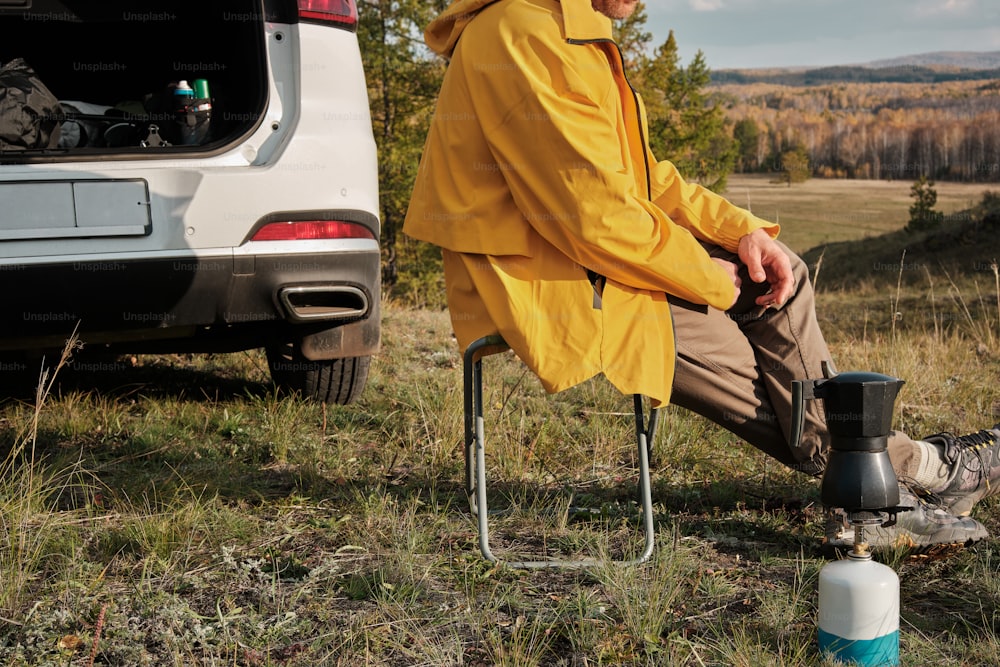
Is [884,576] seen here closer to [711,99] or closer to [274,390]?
[274,390]

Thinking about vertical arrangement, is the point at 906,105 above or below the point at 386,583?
above

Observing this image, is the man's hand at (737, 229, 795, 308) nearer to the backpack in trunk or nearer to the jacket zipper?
the jacket zipper

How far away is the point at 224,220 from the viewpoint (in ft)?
9.13

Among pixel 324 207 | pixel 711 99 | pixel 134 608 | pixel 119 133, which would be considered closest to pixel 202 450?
pixel 324 207

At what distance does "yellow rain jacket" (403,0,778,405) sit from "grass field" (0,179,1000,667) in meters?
0.53

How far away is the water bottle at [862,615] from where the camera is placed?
1729 millimetres

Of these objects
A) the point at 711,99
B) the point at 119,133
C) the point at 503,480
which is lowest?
the point at 503,480

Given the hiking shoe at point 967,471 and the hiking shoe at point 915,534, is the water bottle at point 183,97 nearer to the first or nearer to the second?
the hiking shoe at point 915,534

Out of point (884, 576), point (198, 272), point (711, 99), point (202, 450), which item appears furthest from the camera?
point (711, 99)

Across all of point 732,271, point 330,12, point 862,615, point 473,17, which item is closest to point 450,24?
point 473,17

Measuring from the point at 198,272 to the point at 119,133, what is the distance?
4.78 feet

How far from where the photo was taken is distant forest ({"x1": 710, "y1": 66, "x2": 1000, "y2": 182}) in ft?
182

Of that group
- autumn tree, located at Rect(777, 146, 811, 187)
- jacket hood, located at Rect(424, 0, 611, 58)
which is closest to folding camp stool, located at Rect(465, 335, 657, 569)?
jacket hood, located at Rect(424, 0, 611, 58)

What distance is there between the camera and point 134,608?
1.99 m
